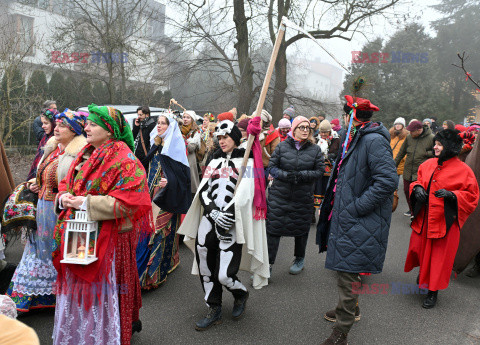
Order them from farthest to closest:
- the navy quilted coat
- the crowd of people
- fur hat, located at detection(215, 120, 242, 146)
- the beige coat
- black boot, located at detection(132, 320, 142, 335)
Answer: fur hat, located at detection(215, 120, 242, 146) → the beige coat → black boot, located at detection(132, 320, 142, 335) → the navy quilted coat → the crowd of people

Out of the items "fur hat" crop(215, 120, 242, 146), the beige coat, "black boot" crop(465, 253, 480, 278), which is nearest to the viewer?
the beige coat

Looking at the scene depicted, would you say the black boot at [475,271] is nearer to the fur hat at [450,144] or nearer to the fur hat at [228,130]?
the fur hat at [450,144]

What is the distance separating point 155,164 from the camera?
14.9ft

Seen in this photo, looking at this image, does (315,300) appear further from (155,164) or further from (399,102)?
(399,102)

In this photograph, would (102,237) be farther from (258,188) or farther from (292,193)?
(292,193)

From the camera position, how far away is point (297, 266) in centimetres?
524

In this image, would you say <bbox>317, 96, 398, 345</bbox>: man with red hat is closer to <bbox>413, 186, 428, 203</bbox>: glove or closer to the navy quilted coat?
the navy quilted coat

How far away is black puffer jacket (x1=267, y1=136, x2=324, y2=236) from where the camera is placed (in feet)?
16.2

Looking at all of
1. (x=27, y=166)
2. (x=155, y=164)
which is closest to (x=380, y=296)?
(x=155, y=164)

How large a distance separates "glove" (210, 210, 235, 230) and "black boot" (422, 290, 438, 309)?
2577 millimetres

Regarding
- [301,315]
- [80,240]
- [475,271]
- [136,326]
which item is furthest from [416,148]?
Result: [80,240]

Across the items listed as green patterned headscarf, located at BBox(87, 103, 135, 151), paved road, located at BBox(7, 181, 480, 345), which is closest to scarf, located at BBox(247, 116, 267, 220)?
paved road, located at BBox(7, 181, 480, 345)

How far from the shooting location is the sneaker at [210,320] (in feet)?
11.9

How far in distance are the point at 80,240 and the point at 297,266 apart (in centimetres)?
327
